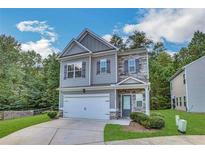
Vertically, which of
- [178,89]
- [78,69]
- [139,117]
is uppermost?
[78,69]

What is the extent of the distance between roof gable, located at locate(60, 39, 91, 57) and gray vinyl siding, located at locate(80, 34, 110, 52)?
1.70 ft

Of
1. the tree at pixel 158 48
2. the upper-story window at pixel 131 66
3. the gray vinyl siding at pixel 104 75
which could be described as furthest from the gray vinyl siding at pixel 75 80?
the tree at pixel 158 48

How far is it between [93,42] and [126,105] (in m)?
5.09

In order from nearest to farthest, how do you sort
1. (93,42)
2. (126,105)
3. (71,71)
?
(126,105)
(93,42)
(71,71)

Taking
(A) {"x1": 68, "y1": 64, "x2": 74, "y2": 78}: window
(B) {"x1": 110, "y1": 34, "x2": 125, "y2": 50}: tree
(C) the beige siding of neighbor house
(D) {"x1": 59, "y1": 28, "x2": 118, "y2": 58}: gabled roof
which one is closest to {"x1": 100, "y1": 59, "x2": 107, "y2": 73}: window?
(D) {"x1": 59, "y1": 28, "x2": 118, "y2": 58}: gabled roof

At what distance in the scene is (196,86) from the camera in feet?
61.6

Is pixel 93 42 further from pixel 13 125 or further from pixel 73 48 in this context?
pixel 13 125

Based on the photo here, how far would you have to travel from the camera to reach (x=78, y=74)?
14680mm

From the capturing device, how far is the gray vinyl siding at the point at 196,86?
723 inches

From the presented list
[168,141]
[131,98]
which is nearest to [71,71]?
[131,98]

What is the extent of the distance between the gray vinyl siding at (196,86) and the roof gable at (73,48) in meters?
11.0

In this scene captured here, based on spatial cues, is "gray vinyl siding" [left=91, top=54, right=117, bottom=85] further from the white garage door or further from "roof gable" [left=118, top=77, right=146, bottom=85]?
the white garage door
